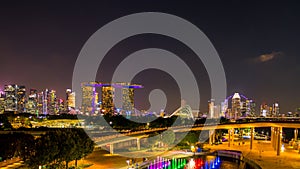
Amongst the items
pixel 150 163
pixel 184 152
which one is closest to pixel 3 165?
pixel 150 163

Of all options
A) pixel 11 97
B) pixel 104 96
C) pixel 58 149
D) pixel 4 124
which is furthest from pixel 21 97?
pixel 58 149

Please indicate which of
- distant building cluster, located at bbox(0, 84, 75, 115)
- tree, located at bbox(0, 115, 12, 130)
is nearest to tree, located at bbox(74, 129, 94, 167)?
tree, located at bbox(0, 115, 12, 130)

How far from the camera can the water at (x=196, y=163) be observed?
2840 cm

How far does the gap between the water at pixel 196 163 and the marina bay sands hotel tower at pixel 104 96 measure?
Answer: 112309 millimetres

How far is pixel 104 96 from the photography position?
158625 millimetres

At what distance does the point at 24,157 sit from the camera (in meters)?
19.2

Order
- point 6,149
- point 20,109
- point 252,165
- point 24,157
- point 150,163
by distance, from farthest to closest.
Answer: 1. point 20,109
2. point 252,165
3. point 150,163
4. point 6,149
5. point 24,157

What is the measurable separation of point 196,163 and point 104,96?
428ft

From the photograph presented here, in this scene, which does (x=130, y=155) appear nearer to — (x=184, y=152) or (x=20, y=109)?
(x=184, y=152)

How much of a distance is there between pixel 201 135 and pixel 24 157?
30332 millimetres

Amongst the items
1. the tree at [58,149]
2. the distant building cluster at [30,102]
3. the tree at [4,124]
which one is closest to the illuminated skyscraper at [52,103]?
the distant building cluster at [30,102]

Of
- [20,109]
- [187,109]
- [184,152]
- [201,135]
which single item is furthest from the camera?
[20,109]

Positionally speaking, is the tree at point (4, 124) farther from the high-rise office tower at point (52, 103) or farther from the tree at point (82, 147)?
the high-rise office tower at point (52, 103)

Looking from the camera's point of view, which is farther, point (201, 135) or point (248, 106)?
point (248, 106)
